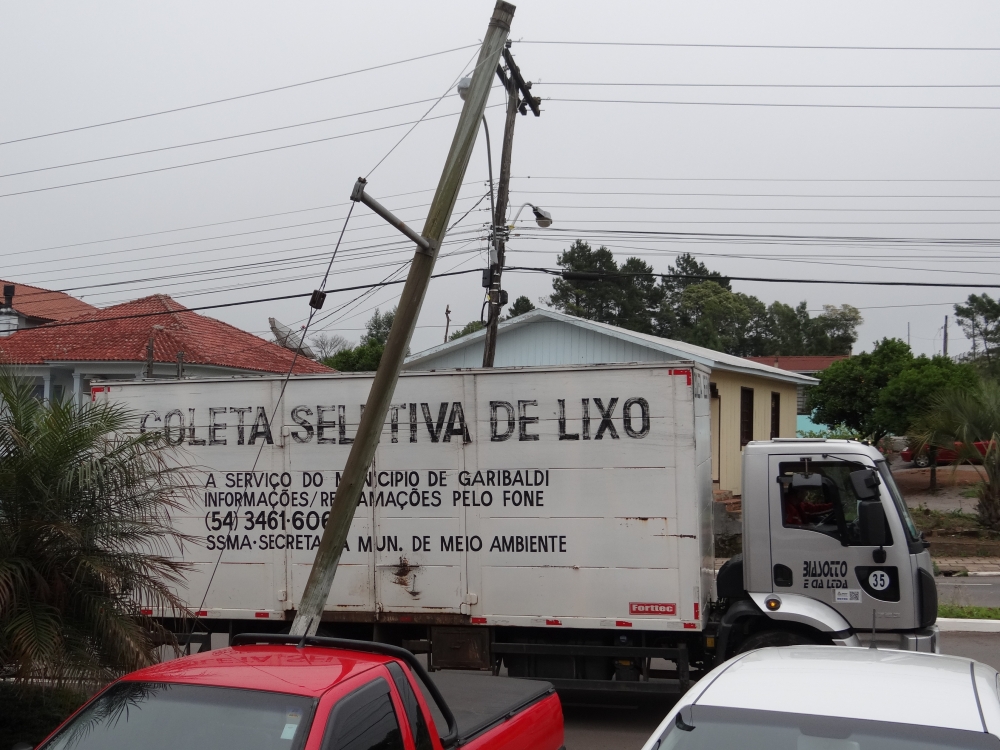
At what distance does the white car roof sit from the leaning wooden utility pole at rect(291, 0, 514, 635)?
14.1 feet

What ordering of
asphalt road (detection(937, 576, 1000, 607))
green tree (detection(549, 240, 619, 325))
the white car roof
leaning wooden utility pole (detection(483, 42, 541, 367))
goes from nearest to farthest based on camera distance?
the white car roof, asphalt road (detection(937, 576, 1000, 607)), leaning wooden utility pole (detection(483, 42, 541, 367)), green tree (detection(549, 240, 619, 325))

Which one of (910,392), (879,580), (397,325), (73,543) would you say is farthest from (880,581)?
(910,392)

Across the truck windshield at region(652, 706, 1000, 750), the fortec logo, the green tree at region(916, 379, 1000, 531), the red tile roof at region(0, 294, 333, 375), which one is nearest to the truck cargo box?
the fortec logo

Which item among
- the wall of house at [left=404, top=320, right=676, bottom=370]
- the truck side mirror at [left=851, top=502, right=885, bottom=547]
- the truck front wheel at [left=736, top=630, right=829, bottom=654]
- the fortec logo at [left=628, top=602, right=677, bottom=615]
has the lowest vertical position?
the truck front wheel at [left=736, top=630, right=829, bottom=654]

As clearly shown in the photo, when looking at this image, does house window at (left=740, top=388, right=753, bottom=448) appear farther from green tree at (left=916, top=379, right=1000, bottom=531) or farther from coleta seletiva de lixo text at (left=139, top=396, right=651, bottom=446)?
coleta seletiva de lixo text at (left=139, top=396, right=651, bottom=446)

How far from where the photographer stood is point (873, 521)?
7645mm

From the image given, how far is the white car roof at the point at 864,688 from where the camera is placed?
328 centimetres

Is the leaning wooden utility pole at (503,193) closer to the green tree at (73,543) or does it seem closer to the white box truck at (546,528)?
the white box truck at (546,528)

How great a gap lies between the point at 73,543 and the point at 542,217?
12.1 meters

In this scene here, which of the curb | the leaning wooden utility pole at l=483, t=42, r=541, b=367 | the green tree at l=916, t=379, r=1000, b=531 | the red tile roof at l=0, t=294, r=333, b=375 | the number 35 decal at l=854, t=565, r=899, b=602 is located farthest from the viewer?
the red tile roof at l=0, t=294, r=333, b=375

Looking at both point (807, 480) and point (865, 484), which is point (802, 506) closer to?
point (807, 480)

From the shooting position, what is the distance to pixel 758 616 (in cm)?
791

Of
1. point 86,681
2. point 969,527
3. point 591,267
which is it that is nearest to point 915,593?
point 86,681

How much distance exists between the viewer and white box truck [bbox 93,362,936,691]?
7.80m
